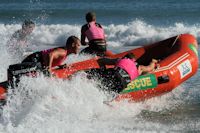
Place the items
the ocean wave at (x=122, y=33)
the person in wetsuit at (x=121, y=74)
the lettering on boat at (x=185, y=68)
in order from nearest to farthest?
1. the person in wetsuit at (x=121, y=74)
2. the lettering on boat at (x=185, y=68)
3. the ocean wave at (x=122, y=33)

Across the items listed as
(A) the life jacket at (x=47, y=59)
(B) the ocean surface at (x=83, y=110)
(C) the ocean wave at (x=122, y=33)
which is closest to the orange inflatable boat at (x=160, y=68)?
(A) the life jacket at (x=47, y=59)

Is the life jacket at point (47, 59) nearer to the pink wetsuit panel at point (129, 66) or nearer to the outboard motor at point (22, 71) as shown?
the outboard motor at point (22, 71)

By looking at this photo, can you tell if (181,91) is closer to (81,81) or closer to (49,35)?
(81,81)

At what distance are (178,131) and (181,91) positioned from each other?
2616mm

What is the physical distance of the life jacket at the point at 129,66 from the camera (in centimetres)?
735

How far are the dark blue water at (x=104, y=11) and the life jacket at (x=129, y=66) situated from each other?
12296mm

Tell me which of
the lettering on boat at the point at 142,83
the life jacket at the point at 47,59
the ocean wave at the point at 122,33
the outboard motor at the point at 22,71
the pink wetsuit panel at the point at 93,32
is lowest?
the ocean wave at the point at 122,33

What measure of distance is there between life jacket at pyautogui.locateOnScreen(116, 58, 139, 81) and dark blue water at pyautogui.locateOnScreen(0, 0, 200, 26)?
12.3 metres

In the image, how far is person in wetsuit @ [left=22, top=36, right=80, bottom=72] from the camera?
7.40 m

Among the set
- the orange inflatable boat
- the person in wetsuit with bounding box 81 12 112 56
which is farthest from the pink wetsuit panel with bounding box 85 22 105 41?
the orange inflatable boat

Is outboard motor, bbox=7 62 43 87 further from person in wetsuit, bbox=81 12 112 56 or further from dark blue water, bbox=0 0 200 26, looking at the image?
dark blue water, bbox=0 0 200 26

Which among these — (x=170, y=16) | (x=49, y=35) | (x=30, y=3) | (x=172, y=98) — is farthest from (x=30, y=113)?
(x=30, y=3)

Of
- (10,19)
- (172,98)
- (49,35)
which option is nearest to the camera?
(172,98)

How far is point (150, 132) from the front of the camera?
22.8 ft
